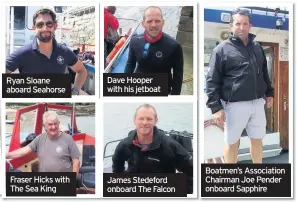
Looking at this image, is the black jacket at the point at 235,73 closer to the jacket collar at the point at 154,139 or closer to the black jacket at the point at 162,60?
the black jacket at the point at 162,60

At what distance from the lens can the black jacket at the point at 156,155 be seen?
345cm

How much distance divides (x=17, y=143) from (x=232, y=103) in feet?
4.75

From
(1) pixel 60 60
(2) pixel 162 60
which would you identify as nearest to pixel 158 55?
(2) pixel 162 60

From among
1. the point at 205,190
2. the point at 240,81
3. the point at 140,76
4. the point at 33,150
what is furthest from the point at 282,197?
the point at 33,150

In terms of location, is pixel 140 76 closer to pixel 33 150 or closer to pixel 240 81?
pixel 240 81

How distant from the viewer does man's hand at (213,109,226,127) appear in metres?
3.42

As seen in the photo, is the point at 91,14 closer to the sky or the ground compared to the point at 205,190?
closer to the sky

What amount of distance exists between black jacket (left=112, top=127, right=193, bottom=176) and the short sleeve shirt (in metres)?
0.29

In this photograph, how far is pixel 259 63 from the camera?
11.2 feet

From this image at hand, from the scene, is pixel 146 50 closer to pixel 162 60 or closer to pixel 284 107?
pixel 162 60
